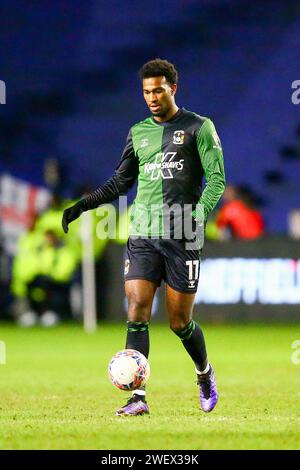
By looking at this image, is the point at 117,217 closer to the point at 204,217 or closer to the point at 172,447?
the point at 204,217

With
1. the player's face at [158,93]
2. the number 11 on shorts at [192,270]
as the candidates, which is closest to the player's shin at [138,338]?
the number 11 on shorts at [192,270]

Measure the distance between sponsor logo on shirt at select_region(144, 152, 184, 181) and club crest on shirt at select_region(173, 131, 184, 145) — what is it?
77 mm

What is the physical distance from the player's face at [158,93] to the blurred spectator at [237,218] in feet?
33.4

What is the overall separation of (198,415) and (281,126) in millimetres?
14771

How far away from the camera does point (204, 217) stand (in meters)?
7.48

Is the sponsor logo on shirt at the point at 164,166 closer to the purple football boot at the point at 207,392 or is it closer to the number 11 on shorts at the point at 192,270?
the number 11 on shorts at the point at 192,270

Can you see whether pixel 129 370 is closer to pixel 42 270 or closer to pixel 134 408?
pixel 134 408

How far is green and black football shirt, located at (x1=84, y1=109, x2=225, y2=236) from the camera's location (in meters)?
7.51

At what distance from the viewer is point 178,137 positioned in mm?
7582

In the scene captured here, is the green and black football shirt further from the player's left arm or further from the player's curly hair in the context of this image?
the player's curly hair

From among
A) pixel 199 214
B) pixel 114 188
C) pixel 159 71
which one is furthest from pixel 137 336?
pixel 159 71

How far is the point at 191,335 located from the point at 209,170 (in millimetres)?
1127

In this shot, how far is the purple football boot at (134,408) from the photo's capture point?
291 inches

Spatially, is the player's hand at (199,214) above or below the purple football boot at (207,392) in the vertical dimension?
above
